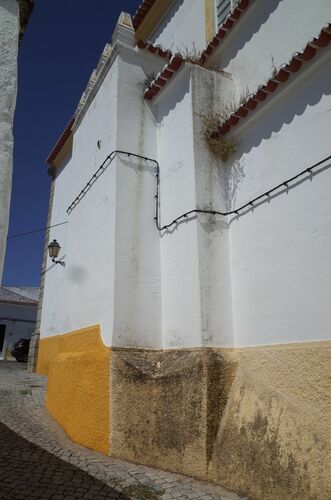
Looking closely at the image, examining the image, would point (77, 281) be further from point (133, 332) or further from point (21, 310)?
point (21, 310)

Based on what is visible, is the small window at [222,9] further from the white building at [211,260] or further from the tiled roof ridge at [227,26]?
the tiled roof ridge at [227,26]

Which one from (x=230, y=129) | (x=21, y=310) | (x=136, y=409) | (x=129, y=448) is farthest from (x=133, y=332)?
(x=21, y=310)

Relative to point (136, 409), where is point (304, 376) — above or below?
above

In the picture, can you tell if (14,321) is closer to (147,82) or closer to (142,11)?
(142,11)

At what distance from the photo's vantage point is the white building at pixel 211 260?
12.1 feet

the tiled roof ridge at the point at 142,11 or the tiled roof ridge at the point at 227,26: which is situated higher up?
the tiled roof ridge at the point at 142,11

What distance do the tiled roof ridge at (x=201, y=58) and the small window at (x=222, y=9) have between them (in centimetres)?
80

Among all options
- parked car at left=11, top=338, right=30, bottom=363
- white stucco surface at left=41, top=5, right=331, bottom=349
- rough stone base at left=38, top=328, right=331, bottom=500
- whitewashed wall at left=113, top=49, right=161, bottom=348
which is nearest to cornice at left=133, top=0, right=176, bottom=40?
white stucco surface at left=41, top=5, right=331, bottom=349

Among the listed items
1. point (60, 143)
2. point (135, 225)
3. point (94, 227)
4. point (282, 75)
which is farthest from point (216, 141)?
point (60, 143)

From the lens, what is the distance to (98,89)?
6582 mm

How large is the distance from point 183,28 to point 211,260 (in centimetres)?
463

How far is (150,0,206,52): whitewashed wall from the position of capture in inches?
264

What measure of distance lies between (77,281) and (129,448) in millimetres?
2586

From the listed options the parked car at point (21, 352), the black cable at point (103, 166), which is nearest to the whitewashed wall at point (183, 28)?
the black cable at point (103, 166)
